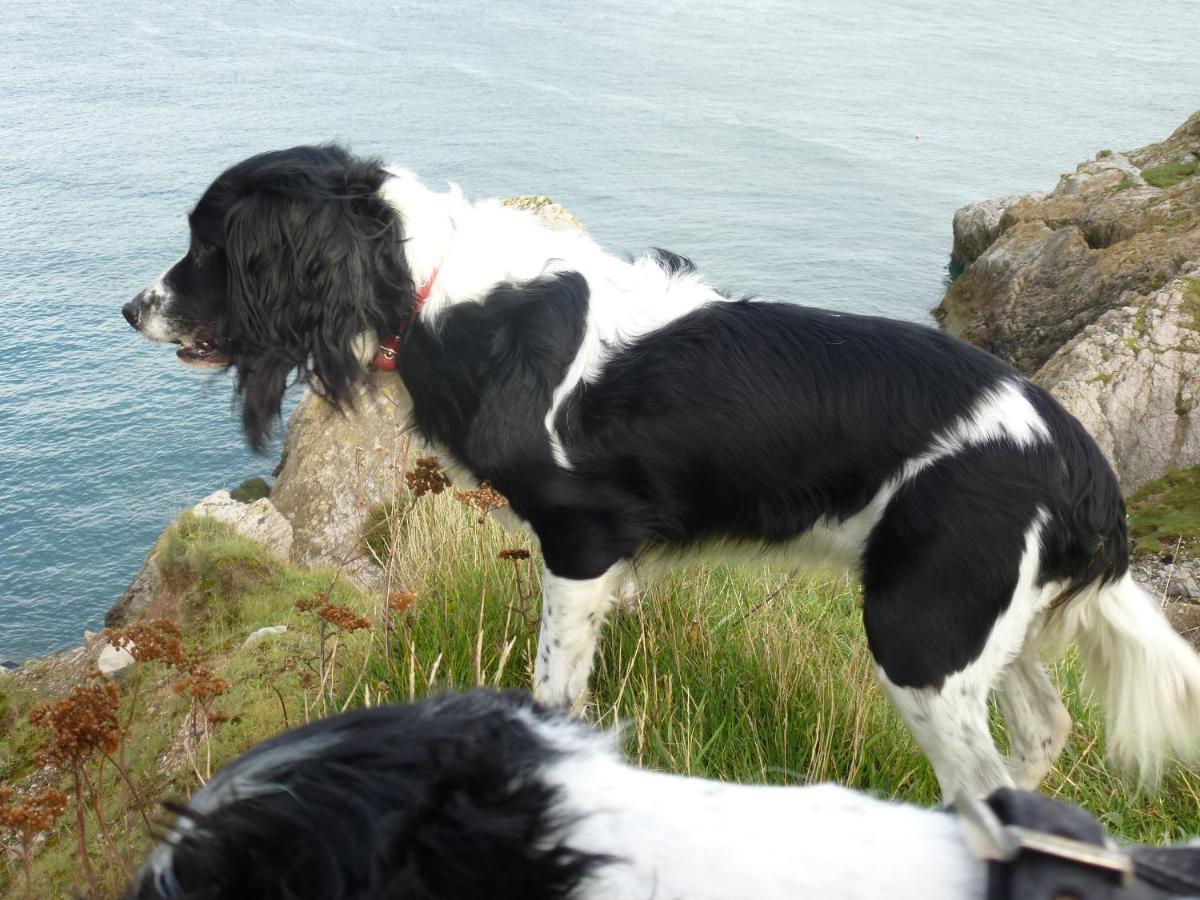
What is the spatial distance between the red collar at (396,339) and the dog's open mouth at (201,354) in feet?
1.85

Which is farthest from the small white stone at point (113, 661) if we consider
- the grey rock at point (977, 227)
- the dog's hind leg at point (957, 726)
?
the grey rock at point (977, 227)

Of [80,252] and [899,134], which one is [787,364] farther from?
[899,134]

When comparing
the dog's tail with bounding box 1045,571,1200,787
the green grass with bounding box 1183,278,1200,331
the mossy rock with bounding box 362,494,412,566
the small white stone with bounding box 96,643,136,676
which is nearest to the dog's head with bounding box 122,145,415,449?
the dog's tail with bounding box 1045,571,1200,787

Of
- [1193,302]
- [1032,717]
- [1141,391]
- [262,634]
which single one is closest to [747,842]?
[1032,717]

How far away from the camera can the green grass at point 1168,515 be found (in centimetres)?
592

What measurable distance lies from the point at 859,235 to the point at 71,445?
493 inches

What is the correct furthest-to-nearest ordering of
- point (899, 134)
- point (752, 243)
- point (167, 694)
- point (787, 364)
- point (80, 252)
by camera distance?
point (899, 134) < point (752, 243) < point (80, 252) < point (167, 694) < point (787, 364)

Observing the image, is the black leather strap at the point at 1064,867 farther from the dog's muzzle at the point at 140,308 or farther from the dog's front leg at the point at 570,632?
the dog's muzzle at the point at 140,308

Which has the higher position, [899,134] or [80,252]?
[899,134]

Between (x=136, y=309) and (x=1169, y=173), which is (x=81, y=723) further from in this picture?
(x=1169, y=173)

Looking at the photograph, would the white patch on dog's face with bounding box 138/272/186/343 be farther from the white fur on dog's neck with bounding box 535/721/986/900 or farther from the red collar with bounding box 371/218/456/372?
the white fur on dog's neck with bounding box 535/721/986/900

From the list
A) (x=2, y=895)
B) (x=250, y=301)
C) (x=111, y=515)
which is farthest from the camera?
(x=111, y=515)

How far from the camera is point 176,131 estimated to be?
20.2 meters

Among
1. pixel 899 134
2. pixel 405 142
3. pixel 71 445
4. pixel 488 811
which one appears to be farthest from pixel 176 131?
pixel 488 811
